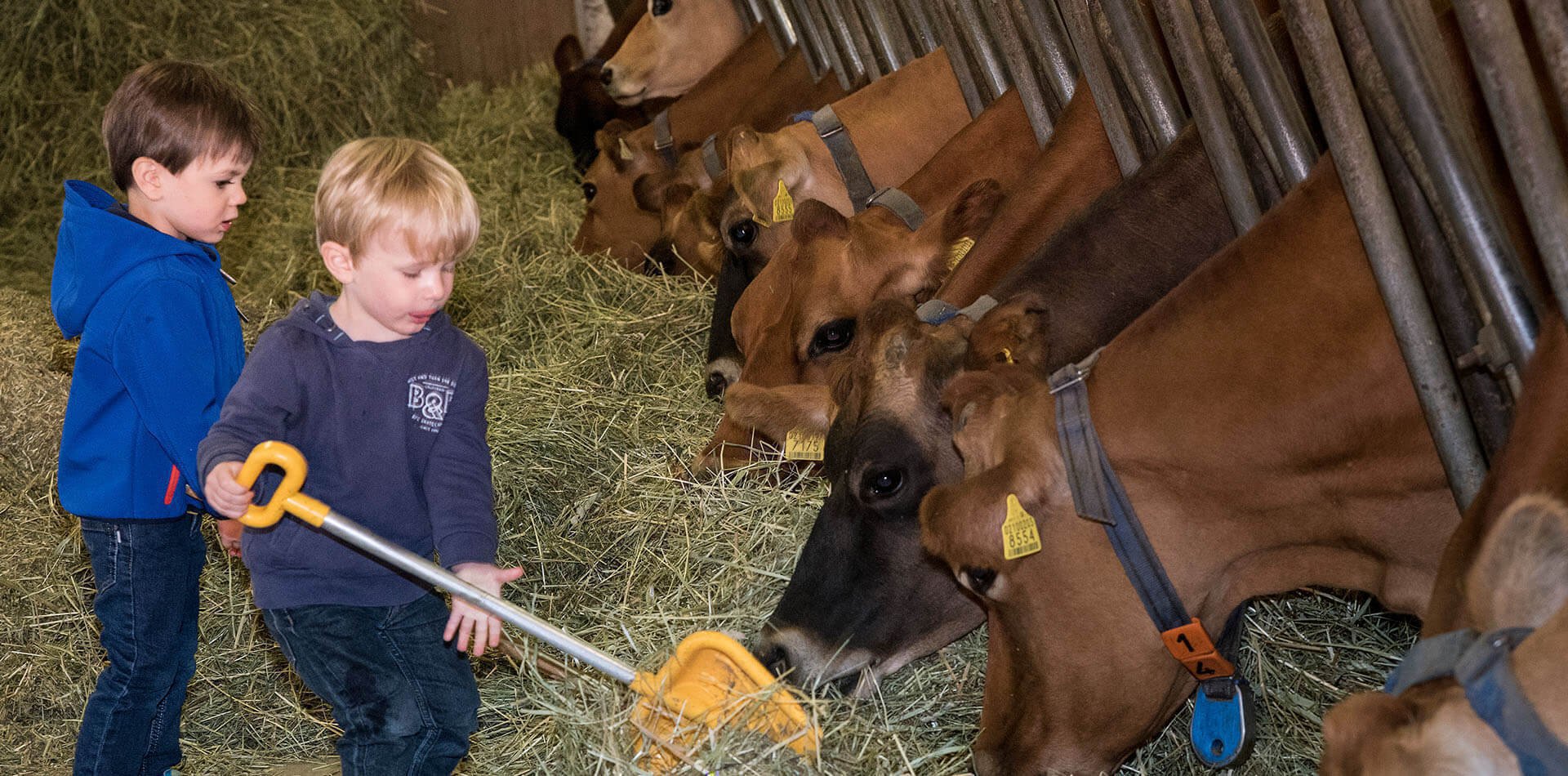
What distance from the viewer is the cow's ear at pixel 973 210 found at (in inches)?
159

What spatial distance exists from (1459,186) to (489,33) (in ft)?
27.6

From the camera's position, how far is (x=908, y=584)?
314 centimetres

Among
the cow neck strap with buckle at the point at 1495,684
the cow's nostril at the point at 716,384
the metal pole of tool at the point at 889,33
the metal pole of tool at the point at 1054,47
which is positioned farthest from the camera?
the metal pole of tool at the point at 889,33

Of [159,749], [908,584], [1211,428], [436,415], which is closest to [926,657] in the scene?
[908,584]

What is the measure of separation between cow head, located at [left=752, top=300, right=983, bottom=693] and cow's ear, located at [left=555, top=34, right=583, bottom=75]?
20.6 ft

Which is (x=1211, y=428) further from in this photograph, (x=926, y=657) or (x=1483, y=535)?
(x=926, y=657)

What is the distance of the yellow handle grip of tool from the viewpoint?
2438mm

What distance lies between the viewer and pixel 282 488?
2.49 metres

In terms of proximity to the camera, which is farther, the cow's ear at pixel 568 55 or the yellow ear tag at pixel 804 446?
the cow's ear at pixel 568 55

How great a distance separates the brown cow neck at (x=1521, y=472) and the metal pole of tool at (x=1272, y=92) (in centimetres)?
135

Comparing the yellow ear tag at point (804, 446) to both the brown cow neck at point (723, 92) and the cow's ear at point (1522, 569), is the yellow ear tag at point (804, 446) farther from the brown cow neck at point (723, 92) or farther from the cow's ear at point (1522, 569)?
the brown cow neck at point (723, 92)

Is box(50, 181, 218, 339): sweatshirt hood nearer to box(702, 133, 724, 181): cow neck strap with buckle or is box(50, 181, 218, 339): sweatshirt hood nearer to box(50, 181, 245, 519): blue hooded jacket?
box(50, 181, 245, 519): blue hooded jacket

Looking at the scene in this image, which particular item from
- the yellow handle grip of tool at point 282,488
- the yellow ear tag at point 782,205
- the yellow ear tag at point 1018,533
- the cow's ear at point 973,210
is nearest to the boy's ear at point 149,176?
the yellow handle grip of tool at point 282,488

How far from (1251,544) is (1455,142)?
824mm
